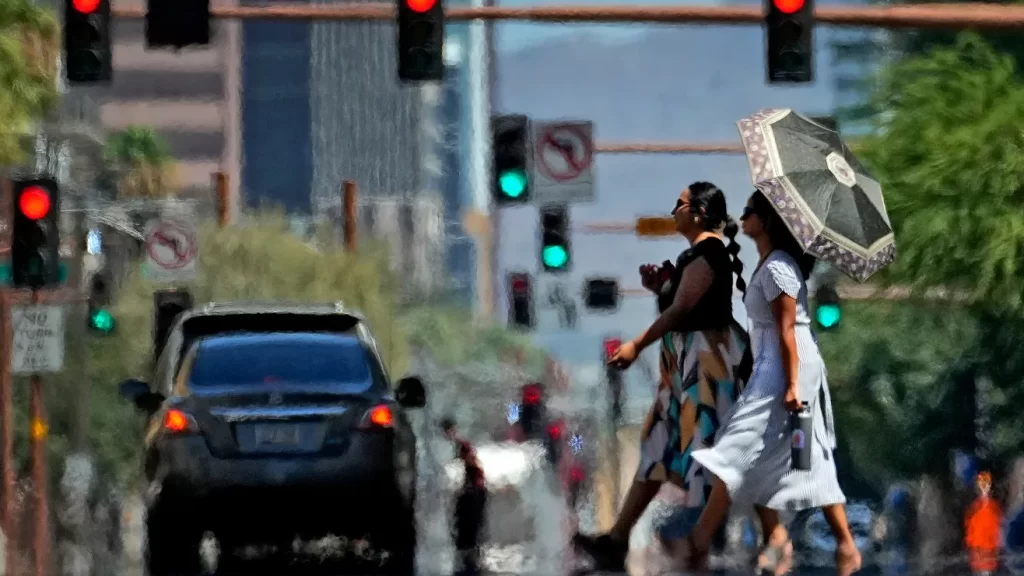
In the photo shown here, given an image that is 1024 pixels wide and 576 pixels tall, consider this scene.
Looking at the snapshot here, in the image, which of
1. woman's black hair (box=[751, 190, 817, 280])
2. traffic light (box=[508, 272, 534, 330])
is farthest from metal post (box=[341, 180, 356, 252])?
woman's black hair (box=[751, 190, 817, 280])

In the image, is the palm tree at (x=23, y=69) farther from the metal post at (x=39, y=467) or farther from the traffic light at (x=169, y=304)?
the metal post at (x=39, y=467)

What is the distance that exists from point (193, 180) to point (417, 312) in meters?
18.1

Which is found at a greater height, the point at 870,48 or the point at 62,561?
the point at 870,48

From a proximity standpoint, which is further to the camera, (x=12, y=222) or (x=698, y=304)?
(x=12, y=222)

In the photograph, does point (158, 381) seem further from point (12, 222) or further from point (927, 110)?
point (927, 110)

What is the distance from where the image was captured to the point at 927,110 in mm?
36812

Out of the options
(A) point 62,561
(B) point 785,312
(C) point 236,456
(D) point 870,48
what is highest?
(D) point 870,48

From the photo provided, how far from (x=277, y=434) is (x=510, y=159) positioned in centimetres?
915

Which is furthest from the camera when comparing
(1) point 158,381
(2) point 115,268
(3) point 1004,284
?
(2) point 115,268

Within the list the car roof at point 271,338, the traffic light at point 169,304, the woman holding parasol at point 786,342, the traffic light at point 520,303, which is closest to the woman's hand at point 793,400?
the woman holding parasol at point 786,342

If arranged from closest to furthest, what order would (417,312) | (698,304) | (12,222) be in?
(698,304), (12,222), (417,312)

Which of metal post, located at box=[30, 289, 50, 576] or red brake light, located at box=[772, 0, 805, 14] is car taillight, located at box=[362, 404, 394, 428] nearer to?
red brake light, located at box=[772, 0, 805, 14]

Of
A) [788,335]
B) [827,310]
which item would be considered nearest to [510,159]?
[827,310]

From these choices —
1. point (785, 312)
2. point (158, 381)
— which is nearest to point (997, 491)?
point (158, 381)
